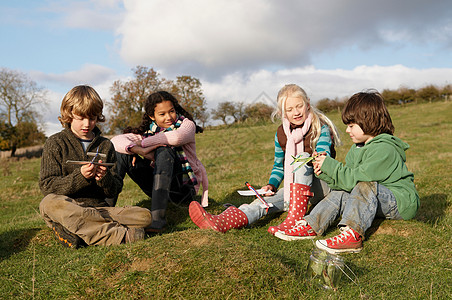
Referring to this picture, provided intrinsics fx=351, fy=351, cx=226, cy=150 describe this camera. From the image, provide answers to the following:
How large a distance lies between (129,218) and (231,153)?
14.8m

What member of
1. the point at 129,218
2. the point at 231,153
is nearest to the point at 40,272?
the point at 129,218

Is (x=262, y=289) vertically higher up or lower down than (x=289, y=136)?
lower down

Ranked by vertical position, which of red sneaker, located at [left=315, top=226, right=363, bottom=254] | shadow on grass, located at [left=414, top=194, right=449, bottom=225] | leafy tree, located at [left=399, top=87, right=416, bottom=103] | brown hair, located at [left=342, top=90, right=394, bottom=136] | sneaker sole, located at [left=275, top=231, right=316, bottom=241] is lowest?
shadow on grass, located at [left=414, top=194, right=449, bottom=225]

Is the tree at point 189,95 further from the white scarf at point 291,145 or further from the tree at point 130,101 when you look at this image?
the white scarf at point 291,145

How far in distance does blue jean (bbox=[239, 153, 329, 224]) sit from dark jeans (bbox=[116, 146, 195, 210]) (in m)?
1.11

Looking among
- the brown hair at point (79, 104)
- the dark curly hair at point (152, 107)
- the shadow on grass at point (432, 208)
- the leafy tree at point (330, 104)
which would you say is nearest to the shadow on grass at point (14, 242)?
the brown hair at point (79, 104)

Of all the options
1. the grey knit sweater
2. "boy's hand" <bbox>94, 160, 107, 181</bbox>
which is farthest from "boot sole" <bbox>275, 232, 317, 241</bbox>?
"boy's hand" <bbox>94, 160, 107, 181</bbox>

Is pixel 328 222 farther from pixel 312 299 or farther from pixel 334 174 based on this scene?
pixel 312 299

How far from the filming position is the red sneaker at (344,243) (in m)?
3.62

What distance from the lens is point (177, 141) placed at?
520cm

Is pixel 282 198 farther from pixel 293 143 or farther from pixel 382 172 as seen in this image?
pixel 382 172

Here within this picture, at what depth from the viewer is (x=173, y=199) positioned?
18.4 feet

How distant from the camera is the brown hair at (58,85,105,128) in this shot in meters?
4.34

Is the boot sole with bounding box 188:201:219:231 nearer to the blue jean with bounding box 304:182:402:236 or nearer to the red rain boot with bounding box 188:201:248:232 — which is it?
the red rain boot with bounding box 188:201:248:232
